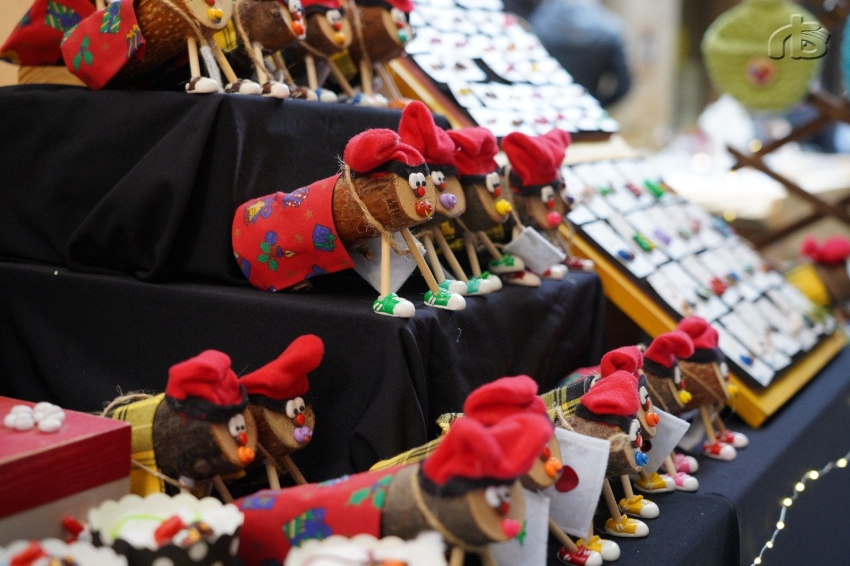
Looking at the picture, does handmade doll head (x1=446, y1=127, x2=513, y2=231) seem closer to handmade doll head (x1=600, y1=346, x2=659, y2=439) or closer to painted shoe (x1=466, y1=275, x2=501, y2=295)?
painted shoe (x1=466, y1=275, x2=501, y2=295)

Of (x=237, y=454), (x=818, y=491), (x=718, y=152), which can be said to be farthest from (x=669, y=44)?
(x=237, y=454)

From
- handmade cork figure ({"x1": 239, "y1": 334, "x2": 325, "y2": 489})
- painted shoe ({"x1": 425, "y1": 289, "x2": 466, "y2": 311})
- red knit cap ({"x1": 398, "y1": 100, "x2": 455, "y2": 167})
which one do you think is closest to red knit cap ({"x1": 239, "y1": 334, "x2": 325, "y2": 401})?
handmade cork figure ({"x1": 239, "y1": 334, "x2": 325, "y2": 489})

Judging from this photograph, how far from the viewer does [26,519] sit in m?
0.88

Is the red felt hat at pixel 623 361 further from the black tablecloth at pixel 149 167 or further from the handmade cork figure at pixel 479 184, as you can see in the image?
the black tablecloth at pixel 149 167

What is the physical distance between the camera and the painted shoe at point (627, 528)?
110 centimetres

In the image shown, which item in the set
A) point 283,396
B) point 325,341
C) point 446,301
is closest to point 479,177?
point 446,301

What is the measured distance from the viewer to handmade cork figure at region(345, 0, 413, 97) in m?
1.46

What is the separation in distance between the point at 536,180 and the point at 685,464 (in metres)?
0.50

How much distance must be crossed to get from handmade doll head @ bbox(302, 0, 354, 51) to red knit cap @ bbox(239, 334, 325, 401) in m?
0.59

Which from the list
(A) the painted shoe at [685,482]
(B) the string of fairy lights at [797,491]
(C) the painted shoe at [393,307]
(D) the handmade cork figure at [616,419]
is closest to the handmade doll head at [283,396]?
(C) the painted shoe at [393,307]

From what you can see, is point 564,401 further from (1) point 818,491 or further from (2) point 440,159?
(1) point 818,491

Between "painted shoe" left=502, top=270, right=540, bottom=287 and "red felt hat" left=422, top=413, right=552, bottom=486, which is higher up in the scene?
"red felt hat" left=422, top=413, right=552, bottom=486

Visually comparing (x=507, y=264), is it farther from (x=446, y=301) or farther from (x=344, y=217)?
(x=344, y=217)

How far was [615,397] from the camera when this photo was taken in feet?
3.39
